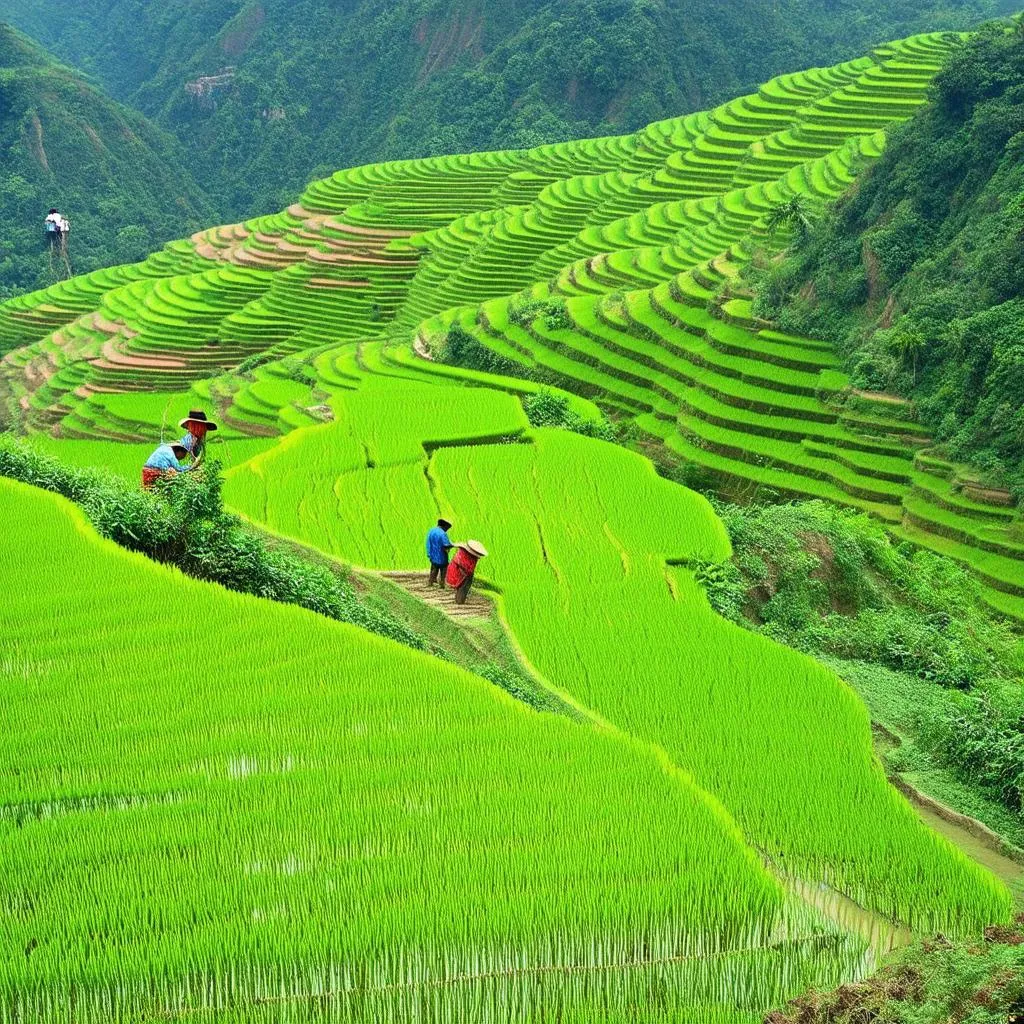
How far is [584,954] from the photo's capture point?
11.6 ft

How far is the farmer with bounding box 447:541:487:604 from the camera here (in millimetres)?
7906

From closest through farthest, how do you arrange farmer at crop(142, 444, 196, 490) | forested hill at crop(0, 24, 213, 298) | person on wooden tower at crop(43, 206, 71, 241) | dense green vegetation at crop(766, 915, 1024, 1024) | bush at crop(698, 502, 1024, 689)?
dense green vegetation at crop(766, 915, 1024, 1024) < farmer at crop(142, 444, 196, 490) < bush at crop(698, 502, 1024, 689) < person on wooden tower at crop(43, 206, 71, 241) < forested hill at crop(0, 24, 213, 298)

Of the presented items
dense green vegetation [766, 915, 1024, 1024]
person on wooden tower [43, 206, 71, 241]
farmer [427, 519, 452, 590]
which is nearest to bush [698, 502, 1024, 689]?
farmer [427, 519, 452, 590]

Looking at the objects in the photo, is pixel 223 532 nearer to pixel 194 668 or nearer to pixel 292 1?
pixel 194 668

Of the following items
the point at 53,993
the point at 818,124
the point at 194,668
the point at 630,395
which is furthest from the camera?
the point at 818,124

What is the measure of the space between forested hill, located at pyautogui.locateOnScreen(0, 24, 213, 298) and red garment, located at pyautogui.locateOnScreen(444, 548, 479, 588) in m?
46.8

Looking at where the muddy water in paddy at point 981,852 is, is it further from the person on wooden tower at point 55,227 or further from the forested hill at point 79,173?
the forested hill at point 79,173

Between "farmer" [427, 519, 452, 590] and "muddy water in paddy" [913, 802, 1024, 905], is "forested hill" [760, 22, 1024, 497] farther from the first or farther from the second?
"muddy water in paddy" [913, 802, 1024, 905]

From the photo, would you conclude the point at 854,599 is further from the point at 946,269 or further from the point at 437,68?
the point at 437,68

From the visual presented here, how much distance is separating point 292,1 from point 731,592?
3175 inches

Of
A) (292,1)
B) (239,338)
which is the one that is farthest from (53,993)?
(292,1)

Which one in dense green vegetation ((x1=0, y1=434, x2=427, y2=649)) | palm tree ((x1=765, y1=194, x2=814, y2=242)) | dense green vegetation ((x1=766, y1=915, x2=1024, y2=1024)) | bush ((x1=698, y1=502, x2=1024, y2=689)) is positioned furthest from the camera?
palm tree ((x1=765, y1=194, x2=814, y2=242))

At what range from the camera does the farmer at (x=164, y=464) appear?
7574 millimetres

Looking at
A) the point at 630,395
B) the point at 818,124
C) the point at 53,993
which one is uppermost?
the point at 818,124
